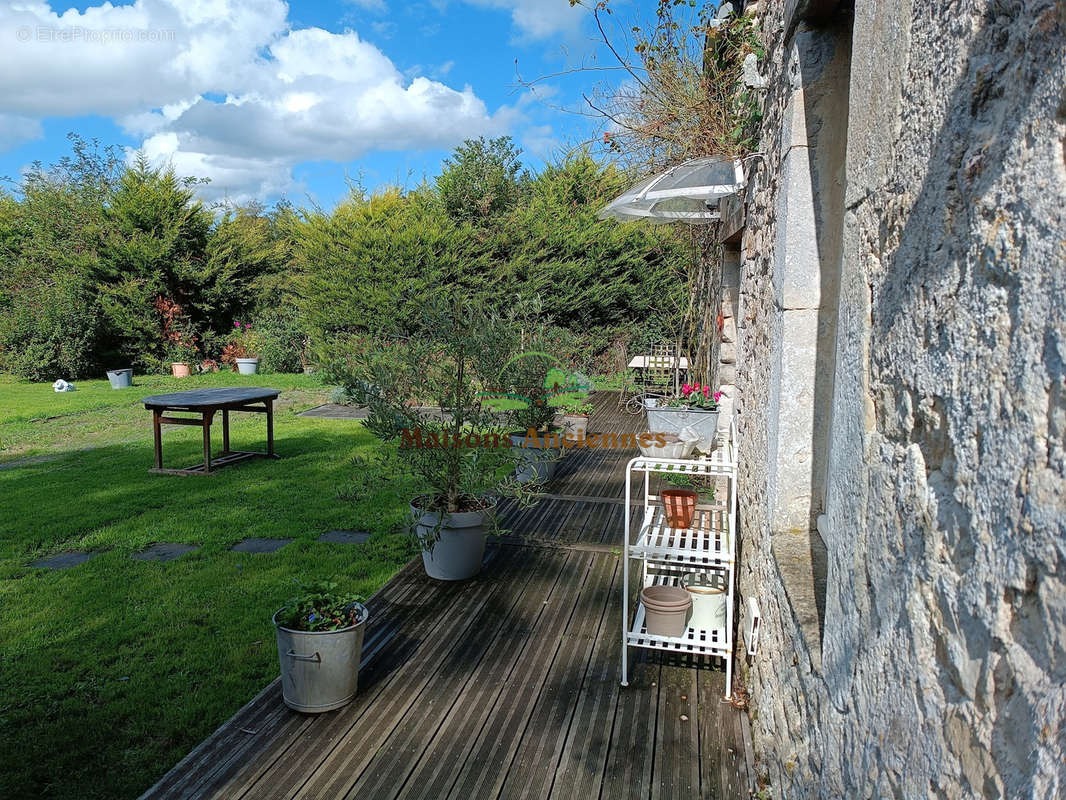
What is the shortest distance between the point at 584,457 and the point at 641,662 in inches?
171

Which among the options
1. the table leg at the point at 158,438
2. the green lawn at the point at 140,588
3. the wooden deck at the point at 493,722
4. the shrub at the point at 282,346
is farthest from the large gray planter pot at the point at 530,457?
the shrub at the point at 282,346

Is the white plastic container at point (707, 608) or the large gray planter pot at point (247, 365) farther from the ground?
the large gray planter pot at point (247, 365)

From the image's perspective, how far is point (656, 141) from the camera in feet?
15.9

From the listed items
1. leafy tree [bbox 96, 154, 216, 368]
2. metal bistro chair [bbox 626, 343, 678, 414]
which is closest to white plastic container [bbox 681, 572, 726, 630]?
metal bistro chair [bbox 626, 343, 678, 414]

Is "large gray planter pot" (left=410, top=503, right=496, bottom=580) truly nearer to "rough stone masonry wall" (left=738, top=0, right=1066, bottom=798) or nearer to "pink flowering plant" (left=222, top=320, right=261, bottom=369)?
"rough stone masonry wall" (left=738, top=0, right=1066, bottom=798)

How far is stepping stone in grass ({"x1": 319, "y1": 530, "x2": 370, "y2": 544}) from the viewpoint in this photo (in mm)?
5316

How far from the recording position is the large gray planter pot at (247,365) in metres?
13.6

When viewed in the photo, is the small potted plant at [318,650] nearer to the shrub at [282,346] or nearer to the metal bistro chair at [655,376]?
the metal bistro chair at [655,376]

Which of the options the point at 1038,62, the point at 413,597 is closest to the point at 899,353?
the point at 1038,62

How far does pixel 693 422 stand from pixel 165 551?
12.6 feet

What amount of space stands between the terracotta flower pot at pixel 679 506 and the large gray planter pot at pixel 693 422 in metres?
0.44

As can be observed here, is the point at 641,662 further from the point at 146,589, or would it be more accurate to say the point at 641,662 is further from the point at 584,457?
the point at 584,457

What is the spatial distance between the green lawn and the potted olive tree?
527 millimetres

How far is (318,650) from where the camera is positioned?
289 cm
